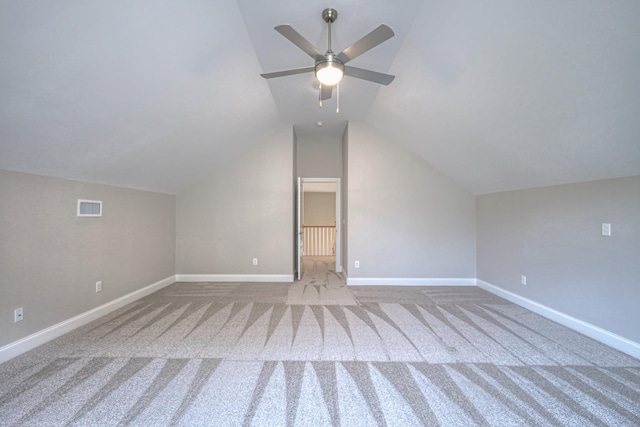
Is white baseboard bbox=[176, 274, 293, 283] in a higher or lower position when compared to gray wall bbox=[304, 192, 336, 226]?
lower

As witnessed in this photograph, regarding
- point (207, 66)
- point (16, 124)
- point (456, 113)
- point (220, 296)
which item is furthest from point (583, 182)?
point (16, 124)

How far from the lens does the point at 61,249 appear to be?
254 cm

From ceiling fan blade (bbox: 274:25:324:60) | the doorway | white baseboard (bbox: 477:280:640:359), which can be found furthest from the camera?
the doorway

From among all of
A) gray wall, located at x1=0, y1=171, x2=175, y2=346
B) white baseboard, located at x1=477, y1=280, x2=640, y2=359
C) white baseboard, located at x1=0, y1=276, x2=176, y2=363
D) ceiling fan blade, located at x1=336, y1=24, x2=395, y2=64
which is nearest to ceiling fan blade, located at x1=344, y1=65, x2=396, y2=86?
ceiling fan blade, located at x1=336, y1=24, x2=395, y2=64

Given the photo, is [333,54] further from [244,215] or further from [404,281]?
[404,281]

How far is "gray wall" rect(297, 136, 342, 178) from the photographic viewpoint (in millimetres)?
5254

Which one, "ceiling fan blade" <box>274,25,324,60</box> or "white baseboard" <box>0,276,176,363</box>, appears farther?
"white baseboard" <box>0,276,176,363</box>

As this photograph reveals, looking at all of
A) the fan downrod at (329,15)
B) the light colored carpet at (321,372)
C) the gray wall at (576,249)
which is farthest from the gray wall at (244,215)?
the gray wall at (576,249)

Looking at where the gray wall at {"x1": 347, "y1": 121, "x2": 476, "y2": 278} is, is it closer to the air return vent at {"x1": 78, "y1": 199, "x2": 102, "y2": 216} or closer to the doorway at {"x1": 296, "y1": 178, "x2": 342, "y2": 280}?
the doorway at {"x1": 296, "y1": 178, "x2": 342, "y2": 280}

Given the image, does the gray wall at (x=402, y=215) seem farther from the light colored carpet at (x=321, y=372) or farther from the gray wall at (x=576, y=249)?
the light colored carpet at (x=321, y=372)

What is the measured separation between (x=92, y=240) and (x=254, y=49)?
2.84 m

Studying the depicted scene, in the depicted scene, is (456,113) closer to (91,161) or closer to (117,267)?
(91,161)

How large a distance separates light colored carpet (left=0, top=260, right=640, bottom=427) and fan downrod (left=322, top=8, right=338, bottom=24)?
2902mm

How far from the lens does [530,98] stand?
2.12 m
